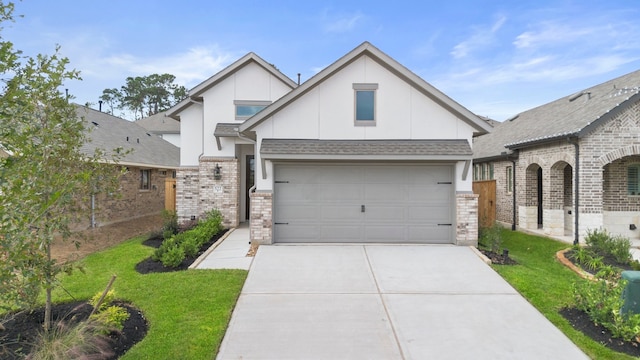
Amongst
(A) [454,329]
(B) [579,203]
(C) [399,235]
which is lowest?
(A) [454,329]

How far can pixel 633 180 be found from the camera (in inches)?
485

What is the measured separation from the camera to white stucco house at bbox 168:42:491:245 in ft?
32.3

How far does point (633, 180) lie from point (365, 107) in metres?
10.5

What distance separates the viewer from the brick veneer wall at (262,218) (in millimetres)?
9906

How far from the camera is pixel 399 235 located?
10156 millimetres

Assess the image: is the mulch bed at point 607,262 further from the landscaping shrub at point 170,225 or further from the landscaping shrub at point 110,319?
the landscaping shrub at point 170,225

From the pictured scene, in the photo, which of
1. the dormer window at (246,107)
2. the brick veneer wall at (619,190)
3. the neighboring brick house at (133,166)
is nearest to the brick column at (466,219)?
the brick veneer wall at (619,190)

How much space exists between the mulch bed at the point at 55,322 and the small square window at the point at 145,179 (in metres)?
13.6

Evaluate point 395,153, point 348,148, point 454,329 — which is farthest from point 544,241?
point 454,329

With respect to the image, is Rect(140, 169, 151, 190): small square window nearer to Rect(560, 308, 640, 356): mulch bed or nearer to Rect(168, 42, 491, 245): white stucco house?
Rect(168, 42, 491, 245): white stucco house

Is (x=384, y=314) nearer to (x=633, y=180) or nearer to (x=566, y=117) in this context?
(x=566, y=117)

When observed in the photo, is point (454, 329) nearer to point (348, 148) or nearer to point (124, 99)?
point (348, 148)

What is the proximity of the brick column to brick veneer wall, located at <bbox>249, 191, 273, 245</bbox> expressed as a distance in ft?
18.0

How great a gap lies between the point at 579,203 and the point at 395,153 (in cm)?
664
